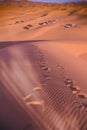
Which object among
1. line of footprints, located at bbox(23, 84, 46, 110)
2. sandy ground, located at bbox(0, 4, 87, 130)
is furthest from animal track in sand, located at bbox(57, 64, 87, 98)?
line of footprints, located at bbox(23, 84, 46, 110)

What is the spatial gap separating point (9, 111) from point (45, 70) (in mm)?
2328

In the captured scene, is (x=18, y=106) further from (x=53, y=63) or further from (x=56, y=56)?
(x=56, y=56)

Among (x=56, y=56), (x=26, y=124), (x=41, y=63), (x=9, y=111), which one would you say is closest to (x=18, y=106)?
(x=9, y=111)

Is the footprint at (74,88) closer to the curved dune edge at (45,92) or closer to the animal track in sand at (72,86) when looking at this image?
the animal track in sand at (72,86)

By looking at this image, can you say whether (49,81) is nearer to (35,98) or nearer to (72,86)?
(72,86)

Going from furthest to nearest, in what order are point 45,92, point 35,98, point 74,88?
point 74,88 < point 45,92 < point 35,98

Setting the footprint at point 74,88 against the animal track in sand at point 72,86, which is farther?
the footprint at point 74,88

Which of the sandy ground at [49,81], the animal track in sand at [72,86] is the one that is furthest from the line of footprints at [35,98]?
the animal track in sand at [72,86]

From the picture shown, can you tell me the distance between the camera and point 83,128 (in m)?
4.14

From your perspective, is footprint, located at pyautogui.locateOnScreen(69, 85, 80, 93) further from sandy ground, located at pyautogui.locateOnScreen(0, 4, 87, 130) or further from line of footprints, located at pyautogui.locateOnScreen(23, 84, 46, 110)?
line of footprints, located at pyautogui.locateOnScreen(23, 84, 46, 110)

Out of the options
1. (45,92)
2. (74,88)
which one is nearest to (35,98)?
(45,92)

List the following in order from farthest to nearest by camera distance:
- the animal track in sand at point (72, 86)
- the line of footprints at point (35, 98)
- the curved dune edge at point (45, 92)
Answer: the animal track in sand at point (72, 86), the line of footprints at point (35, 98), the curved dune edge at point (45, 92)

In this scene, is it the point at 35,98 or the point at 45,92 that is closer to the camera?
the point at 35,98

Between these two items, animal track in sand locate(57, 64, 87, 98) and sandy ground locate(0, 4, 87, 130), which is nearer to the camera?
sandy ground locate(0, 4, 87, 130)
